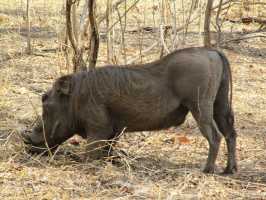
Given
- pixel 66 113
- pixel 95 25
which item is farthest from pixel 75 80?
pixel 95 25

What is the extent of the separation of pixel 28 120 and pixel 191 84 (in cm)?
201

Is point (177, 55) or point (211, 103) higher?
point (177, 55)

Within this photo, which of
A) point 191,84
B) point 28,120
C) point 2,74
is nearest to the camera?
point 191,84

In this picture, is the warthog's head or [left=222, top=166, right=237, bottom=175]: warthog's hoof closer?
[left=222, top=166, right=237, bottom=175]: warthog's hoof

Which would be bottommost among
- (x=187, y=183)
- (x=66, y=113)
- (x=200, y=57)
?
(x=187, y=183)

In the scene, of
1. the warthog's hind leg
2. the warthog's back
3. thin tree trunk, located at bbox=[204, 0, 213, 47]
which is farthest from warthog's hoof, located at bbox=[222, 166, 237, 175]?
thin tree trunk, located at bbox=[204, 0, 213, 47]

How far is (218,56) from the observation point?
5.18 metres

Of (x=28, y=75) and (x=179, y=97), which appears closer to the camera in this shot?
(x=179, y=97)

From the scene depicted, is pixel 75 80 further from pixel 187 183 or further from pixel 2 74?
pixel 2 74

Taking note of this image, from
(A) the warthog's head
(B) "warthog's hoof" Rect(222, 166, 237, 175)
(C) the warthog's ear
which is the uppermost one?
(C) the warthog's ear

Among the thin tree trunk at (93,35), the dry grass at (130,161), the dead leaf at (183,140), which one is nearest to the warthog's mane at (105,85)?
the dry grass at (130,161)

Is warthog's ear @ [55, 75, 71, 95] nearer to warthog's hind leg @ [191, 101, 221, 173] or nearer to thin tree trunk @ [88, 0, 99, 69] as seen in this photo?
thin tree trunk @ [88, 0, 99, 69]

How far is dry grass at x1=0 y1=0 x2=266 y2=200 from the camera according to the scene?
450 cm

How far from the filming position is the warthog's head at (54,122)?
536cm
